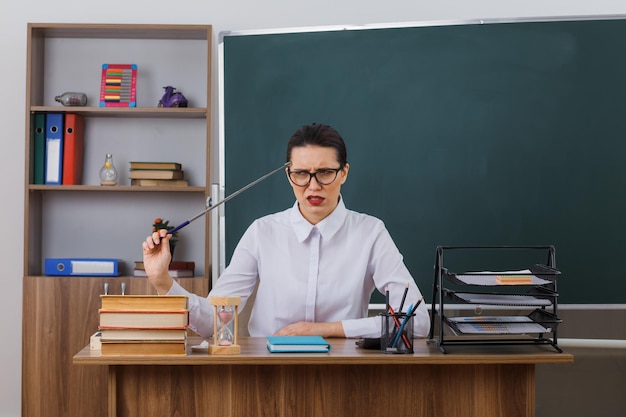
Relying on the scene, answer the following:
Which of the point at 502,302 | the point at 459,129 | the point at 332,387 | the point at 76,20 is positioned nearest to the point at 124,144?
the point at 76,20

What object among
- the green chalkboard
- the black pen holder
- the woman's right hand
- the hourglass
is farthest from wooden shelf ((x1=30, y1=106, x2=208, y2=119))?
the black pen holder

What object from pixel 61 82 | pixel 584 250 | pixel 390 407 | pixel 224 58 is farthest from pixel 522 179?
pixel 61 82

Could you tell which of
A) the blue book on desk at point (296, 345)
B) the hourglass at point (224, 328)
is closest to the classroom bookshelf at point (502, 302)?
the blue book on desk at point (296, 345)

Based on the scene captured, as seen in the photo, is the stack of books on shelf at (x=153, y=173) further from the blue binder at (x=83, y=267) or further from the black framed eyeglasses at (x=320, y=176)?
the black framed eyeglasses at (x=320, y=176)

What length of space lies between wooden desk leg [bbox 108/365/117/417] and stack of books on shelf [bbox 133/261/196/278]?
5.80 feet

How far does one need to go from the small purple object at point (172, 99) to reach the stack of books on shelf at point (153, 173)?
0.29 m

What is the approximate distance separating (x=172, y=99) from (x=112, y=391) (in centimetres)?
214

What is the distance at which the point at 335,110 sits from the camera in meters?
3.86

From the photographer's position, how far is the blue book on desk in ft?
7.29

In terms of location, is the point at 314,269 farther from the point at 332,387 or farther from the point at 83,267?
the point at 83,267

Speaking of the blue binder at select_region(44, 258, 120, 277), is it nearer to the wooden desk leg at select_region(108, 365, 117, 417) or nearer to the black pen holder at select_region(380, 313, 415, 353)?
the wooden desk leg at select_region(108, 365, 117, 417)

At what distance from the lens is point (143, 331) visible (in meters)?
2.19

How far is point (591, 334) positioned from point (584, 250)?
1.64 ft

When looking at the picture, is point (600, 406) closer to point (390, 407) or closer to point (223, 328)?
point (390, 407)
